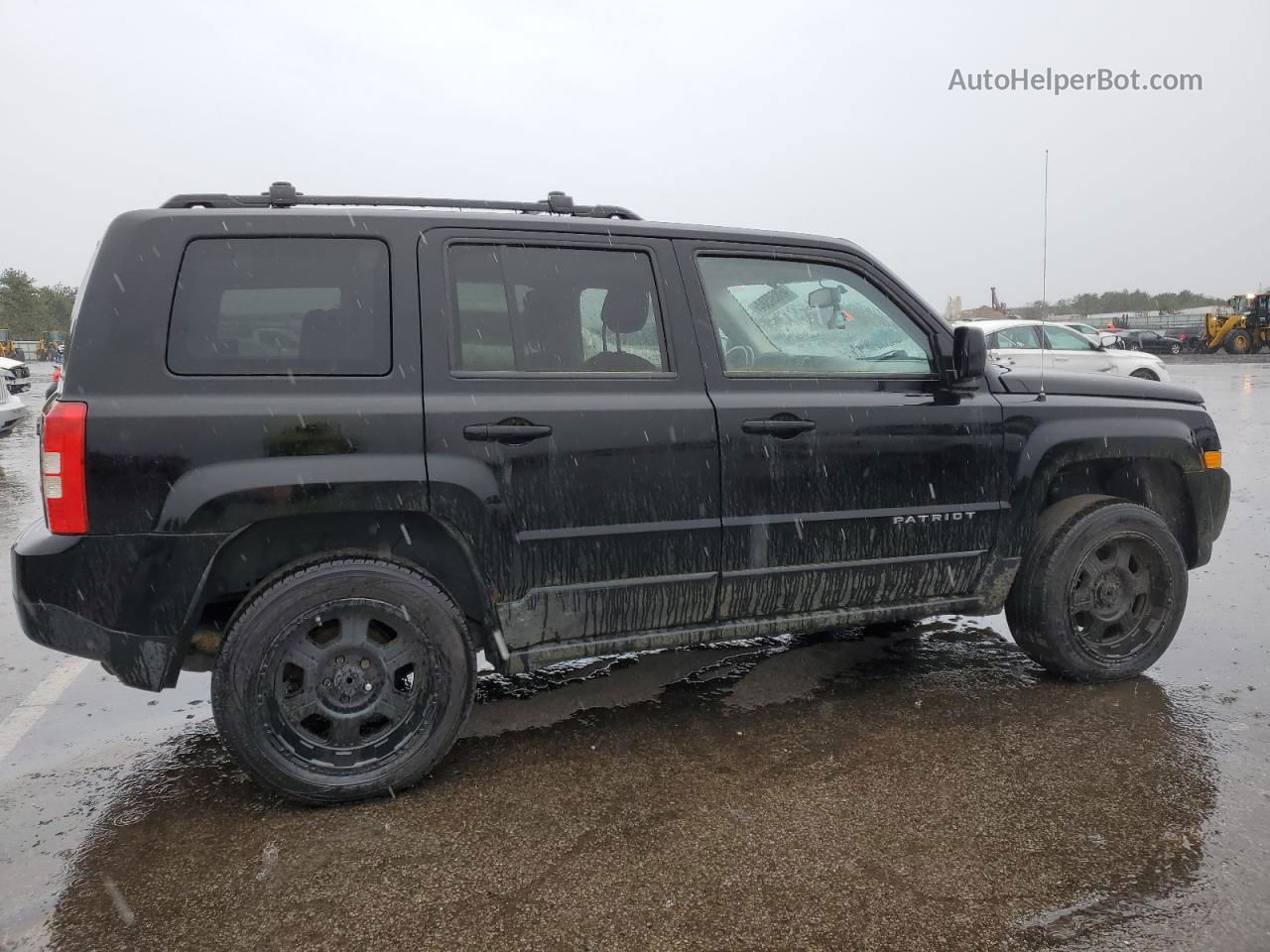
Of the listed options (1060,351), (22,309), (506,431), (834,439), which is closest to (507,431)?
(506,431)

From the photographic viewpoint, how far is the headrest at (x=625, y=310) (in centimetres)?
321

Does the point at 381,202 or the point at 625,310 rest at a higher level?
the point at 381,202

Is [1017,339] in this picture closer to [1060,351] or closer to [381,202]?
[1060,351]

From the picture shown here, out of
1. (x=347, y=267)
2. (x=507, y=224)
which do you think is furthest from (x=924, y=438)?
(x=347, y=267)

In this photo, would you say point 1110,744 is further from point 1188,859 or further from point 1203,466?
point 1203,466

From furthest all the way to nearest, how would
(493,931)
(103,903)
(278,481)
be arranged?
(278,481) < (103,903) < (493,931)

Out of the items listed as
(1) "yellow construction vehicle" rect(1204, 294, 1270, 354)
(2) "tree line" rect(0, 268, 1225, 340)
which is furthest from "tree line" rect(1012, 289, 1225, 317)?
(1) "yellow construction vehicle" rect(1204, 294, 1270, 354)

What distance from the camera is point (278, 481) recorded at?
271cm

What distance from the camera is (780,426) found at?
3.25 m

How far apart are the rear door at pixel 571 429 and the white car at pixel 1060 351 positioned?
1106 cm

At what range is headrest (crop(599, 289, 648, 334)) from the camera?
126 inches

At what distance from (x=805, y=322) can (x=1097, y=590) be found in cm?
170

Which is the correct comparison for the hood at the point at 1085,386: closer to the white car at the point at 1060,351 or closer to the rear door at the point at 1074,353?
the white car at the point at 1060,351

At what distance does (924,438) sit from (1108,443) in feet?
2.91
